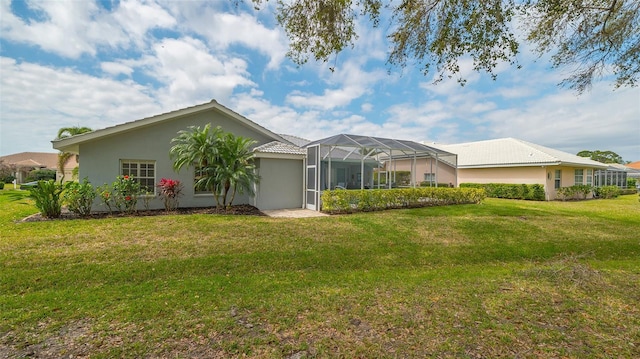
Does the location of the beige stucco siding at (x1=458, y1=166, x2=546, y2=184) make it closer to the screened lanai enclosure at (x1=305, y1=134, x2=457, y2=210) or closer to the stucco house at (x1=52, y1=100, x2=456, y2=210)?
the screened lanai enclosure at (x1=305, y1=134, x2=457, y2=210)

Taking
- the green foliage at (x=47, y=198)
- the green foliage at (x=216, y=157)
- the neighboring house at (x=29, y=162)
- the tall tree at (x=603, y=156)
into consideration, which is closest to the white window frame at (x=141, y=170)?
the green foliage at (x=216, y=157)

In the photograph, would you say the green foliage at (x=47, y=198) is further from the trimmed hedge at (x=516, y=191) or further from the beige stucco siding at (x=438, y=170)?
the trimmed hedge at (x=516, y=191)

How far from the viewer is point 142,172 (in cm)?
1161

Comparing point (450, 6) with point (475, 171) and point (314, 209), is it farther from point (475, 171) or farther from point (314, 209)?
point (475, 171)

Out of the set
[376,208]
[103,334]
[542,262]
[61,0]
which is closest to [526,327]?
[542,262]

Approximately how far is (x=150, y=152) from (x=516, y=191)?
2373 cm

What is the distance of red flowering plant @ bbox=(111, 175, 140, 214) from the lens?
33.7 feet

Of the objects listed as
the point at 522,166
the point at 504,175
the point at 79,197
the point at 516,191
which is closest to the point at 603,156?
the point at 504,175

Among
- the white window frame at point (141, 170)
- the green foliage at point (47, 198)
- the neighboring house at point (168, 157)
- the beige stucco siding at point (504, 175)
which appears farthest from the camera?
the beige stucco siding at point (504, 175)

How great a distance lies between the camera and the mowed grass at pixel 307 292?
10.1 feet

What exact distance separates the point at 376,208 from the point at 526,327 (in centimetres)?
892

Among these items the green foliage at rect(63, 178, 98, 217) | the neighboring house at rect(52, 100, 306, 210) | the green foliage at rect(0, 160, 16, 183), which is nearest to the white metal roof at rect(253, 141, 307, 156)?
the neighboring house at rect(52, 100, 306, 210)

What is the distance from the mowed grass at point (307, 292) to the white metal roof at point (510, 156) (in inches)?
564

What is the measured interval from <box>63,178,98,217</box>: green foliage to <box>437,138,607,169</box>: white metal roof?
25741mm
